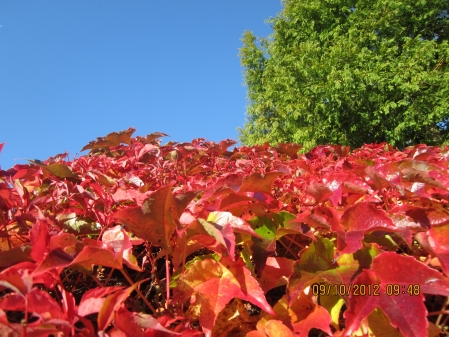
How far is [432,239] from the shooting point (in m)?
0.63

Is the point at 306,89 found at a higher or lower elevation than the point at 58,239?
higher

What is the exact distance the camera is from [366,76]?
10.7 meters

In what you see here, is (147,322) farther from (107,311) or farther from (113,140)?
(113,140)

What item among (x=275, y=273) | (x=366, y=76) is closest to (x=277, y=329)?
(x=275, y=273)

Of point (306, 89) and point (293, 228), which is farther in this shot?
point (306, 89)

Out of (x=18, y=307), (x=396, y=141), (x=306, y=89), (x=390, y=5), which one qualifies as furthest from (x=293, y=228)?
(x=390, y=5)

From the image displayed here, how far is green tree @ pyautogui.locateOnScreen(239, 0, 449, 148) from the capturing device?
1091 centimetres

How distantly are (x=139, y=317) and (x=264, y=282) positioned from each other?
28 cm

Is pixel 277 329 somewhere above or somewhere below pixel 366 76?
below

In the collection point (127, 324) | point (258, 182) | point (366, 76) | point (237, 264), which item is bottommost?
point (127, 324)

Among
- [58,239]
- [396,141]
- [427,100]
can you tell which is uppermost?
[427,100]

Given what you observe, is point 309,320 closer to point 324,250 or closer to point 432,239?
point 324,250

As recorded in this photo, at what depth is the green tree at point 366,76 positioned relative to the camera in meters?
10.9

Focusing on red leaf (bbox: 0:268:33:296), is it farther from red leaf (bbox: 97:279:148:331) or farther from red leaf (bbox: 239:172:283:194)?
red leaf (bbox: 239:172:283:194)
